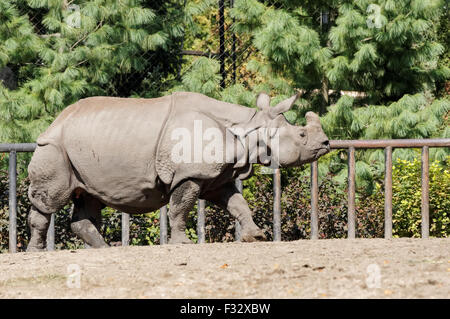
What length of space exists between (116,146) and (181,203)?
66cm

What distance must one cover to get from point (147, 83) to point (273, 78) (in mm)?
1960

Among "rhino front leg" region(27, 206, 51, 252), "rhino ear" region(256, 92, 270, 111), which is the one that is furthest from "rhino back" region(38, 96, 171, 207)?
"rhino ear" region(256, 92, 270, 111)

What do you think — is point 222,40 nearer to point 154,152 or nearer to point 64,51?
point 64,51

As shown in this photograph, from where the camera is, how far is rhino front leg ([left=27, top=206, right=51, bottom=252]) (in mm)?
6598

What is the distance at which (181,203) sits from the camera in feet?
20.8

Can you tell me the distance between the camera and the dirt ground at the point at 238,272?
4.37 m

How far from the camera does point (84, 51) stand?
31.0ft

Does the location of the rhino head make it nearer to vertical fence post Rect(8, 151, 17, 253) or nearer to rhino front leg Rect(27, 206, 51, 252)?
rhino front leg Rect(27, 206, 51, 252)

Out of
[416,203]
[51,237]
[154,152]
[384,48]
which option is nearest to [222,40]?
[384,48]

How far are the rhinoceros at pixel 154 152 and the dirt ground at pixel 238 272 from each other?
47 cm

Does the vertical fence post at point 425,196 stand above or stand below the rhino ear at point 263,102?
below

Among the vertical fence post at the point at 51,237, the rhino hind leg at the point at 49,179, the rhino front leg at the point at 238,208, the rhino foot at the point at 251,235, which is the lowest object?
the vertical fence post at the point at 51,237

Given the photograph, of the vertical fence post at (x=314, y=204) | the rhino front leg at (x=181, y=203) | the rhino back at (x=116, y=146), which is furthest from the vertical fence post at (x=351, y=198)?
the rhino back at (x=116, y=146)

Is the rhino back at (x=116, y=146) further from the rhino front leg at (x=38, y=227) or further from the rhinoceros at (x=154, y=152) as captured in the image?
the rhino front leg at (x=38, y=227)
